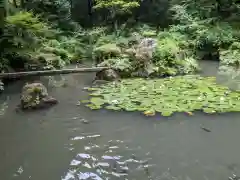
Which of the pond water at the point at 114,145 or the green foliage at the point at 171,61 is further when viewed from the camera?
the green foliage at the point at 171,61

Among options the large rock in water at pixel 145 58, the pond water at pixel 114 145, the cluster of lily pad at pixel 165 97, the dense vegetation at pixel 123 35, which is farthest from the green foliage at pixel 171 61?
the pond water at pixel 114 145

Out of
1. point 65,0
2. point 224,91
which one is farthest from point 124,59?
point 65,0

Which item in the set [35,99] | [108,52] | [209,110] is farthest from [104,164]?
[108,52]

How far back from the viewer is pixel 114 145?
4527 mm

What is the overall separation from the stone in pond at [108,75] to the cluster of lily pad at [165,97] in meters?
0.39

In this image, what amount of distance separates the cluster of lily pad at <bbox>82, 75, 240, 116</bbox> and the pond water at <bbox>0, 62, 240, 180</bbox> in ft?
0.83

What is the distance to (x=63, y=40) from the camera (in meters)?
13.4

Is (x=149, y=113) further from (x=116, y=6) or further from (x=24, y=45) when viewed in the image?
(x=116, y=6)

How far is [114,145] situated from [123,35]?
10777 mm

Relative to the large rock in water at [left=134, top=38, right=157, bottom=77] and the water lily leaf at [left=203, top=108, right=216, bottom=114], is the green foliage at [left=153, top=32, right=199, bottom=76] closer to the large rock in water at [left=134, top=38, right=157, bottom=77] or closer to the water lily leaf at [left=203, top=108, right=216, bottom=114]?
the large rock in water at [left=134, top=38, right=157, bottom=77]

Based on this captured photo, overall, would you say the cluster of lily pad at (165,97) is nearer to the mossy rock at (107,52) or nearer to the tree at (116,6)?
the mossy rock at (107,52)

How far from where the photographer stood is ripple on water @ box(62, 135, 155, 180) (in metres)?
3.69

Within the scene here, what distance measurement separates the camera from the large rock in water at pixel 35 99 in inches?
241

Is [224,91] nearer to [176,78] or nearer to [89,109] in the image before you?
[176,78]
